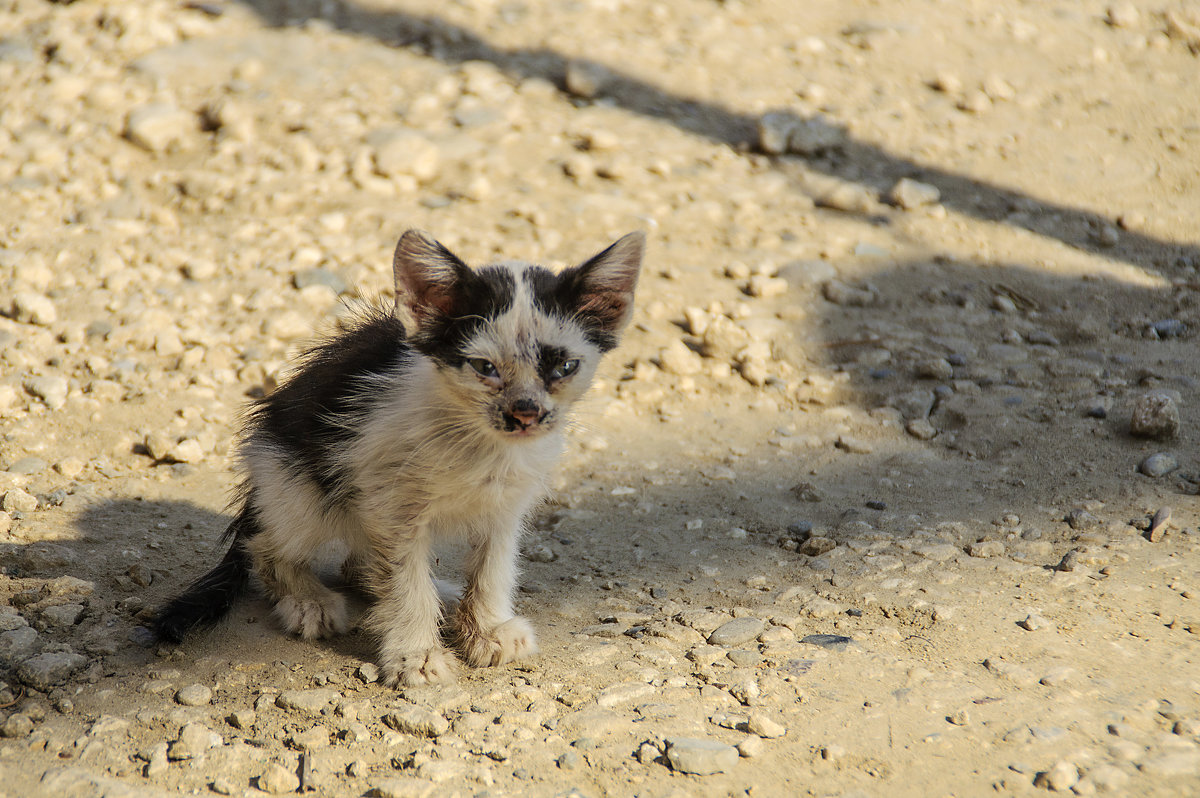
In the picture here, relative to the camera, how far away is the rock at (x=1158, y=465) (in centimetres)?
429

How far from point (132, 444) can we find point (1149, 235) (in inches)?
257

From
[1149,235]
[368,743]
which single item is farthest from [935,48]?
[368,743]

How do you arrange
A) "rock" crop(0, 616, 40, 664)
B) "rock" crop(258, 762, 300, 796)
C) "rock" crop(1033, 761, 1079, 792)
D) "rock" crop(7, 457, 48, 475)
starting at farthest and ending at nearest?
"rock" crop(7, 457, 48, 475) → "rock" crop(0, 616, 40, 664) → "rock" crop(258, 762, 300, 796) → "rock" crop(1033, 761, 1079, 792)

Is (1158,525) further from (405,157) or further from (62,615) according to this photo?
(405,157)

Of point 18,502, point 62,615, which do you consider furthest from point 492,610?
point 18,502

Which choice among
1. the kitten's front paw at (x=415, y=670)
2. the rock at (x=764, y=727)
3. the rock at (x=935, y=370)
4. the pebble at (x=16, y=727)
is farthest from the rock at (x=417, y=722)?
the rock at (x=935, y=370)

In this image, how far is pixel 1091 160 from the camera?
7.13m

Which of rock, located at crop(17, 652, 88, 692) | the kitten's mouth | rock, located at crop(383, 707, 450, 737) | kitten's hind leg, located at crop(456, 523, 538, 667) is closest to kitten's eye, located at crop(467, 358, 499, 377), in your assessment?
the kitten's mouth

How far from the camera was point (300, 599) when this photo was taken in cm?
353

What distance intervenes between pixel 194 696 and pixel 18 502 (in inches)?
61.5

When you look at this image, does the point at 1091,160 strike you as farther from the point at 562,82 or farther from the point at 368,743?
the point at 368,743

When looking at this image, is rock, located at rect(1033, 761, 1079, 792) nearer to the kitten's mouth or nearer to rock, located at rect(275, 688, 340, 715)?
the kitten's mouth

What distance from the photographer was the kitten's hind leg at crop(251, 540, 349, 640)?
11.4 feet

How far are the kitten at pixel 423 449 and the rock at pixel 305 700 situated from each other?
8.3 inches
